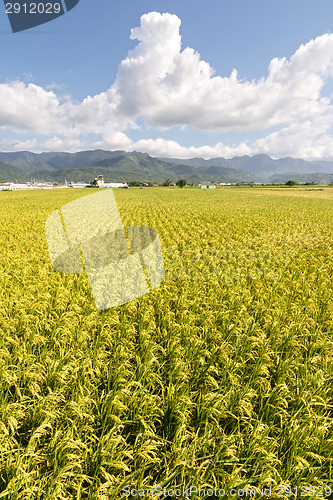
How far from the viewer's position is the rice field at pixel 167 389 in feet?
9.15

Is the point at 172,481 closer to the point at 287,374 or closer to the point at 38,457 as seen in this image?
the point at 38,457

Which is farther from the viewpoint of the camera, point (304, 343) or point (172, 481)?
point (304, 343)

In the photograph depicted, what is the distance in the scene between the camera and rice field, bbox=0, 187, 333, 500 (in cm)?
279

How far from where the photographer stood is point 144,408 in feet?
11.3

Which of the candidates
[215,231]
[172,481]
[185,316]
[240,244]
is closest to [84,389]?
[172,481]

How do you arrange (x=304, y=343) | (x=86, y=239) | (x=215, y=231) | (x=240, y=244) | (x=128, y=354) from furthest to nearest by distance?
(x=215, y=231) < (x=86, y=239) < (x=240, y=244) < (x=304, y=343) < (x=128, y=354)

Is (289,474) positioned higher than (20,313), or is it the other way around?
(20,313)

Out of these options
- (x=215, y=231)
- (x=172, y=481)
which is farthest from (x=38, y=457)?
(x=215, y=231)

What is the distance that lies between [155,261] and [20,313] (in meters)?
6.08

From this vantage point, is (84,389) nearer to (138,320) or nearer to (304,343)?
(138,320)

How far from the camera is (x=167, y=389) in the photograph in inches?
152

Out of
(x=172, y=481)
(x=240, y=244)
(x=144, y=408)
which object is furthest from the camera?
(x=240, y=244)

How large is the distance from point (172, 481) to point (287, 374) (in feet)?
9.16

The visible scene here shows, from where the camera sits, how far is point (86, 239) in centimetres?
1542
